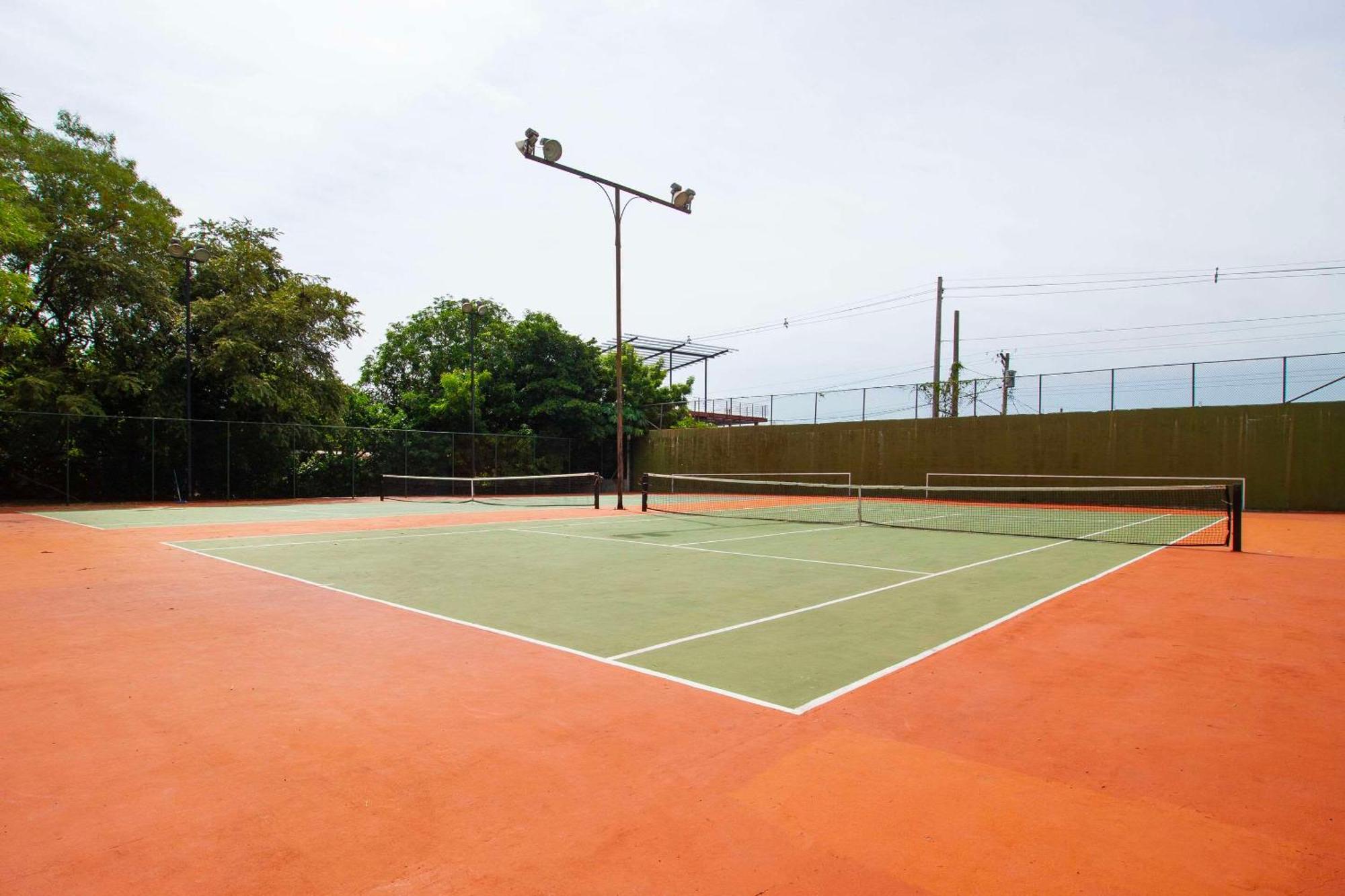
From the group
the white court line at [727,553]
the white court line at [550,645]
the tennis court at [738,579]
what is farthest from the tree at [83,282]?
the white court line at [550,645]

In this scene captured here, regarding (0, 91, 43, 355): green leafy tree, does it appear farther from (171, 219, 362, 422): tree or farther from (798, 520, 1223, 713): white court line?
(798, 520, 1223, 713): white court line

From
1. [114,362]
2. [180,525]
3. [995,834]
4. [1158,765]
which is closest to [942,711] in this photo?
[1158,765]

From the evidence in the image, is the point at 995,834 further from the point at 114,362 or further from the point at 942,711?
the point at 114,362

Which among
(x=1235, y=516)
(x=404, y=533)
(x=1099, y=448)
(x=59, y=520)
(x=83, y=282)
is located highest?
(x=83, y=282)

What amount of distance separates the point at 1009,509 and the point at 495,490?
17.8 m

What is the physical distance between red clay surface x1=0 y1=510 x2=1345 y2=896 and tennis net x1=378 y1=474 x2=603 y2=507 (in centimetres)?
1525

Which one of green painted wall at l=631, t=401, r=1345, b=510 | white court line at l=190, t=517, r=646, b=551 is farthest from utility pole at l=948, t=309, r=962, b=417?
white court line at l=190, t=517, r=646, b=551

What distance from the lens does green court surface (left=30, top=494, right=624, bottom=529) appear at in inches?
569

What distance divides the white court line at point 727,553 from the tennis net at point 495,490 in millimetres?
7170

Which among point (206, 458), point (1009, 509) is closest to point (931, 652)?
point (1009, 509)

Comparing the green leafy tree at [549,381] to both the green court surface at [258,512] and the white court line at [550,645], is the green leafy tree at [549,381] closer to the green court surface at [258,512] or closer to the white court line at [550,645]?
the green court surface at [258,512]

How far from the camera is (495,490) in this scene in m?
28.0

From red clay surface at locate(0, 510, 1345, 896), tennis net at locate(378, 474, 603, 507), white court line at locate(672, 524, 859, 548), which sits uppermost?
red clay surface at locate(0, 510, 1345, 896)

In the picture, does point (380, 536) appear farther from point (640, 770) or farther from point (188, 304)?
point (188, 304)
